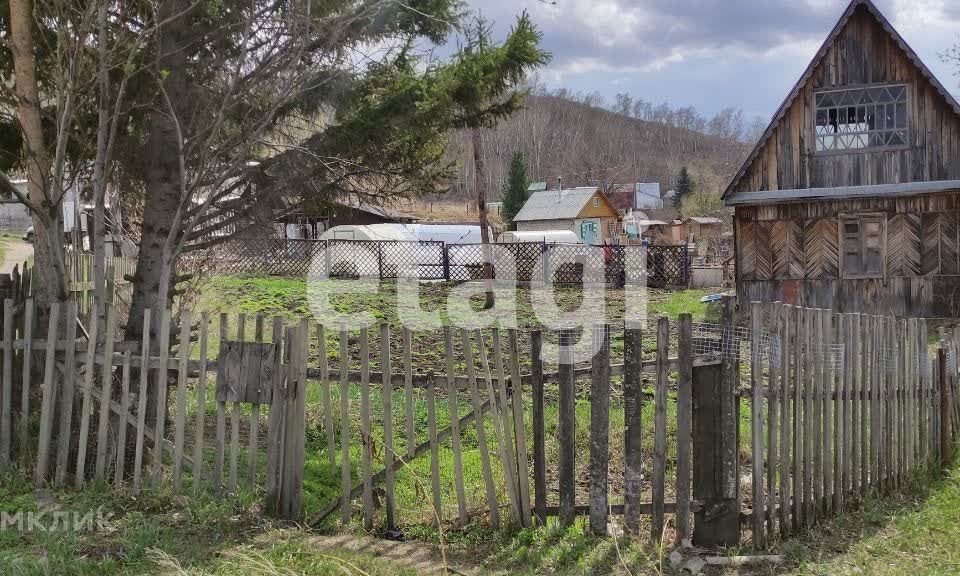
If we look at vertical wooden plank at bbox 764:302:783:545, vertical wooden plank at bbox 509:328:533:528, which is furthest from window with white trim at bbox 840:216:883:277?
vertical wooden plank at bbox 509:328:533:528

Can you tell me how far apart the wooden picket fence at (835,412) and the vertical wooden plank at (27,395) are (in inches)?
186

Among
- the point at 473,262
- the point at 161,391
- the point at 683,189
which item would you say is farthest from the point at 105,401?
the point at 683,189

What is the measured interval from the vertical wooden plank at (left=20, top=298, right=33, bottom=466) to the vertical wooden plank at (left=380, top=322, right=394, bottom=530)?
2.25m

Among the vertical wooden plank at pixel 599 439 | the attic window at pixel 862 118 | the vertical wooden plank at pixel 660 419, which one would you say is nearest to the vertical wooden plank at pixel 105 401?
the vertical wooden plank at pixel 599 439

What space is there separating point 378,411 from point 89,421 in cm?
343

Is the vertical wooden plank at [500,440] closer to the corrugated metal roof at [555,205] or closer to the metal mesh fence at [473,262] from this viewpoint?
the metal mesh fence at [473,262]

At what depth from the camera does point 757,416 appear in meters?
5.26

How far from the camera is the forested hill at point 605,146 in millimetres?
94625

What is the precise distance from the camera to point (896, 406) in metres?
6.68

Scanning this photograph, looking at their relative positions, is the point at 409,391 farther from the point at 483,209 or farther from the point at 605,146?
the point at 605,146

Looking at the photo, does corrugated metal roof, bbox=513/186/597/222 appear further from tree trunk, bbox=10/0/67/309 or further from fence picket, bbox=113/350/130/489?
fence picket, bbox=113/350/130/489

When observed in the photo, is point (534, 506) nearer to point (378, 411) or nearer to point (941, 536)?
point (941, 536)

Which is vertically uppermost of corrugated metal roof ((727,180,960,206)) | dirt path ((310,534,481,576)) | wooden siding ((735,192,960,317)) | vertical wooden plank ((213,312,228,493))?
corrugated metal roof ((727,180,960,206))

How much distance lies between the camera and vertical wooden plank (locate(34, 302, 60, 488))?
5973mm
